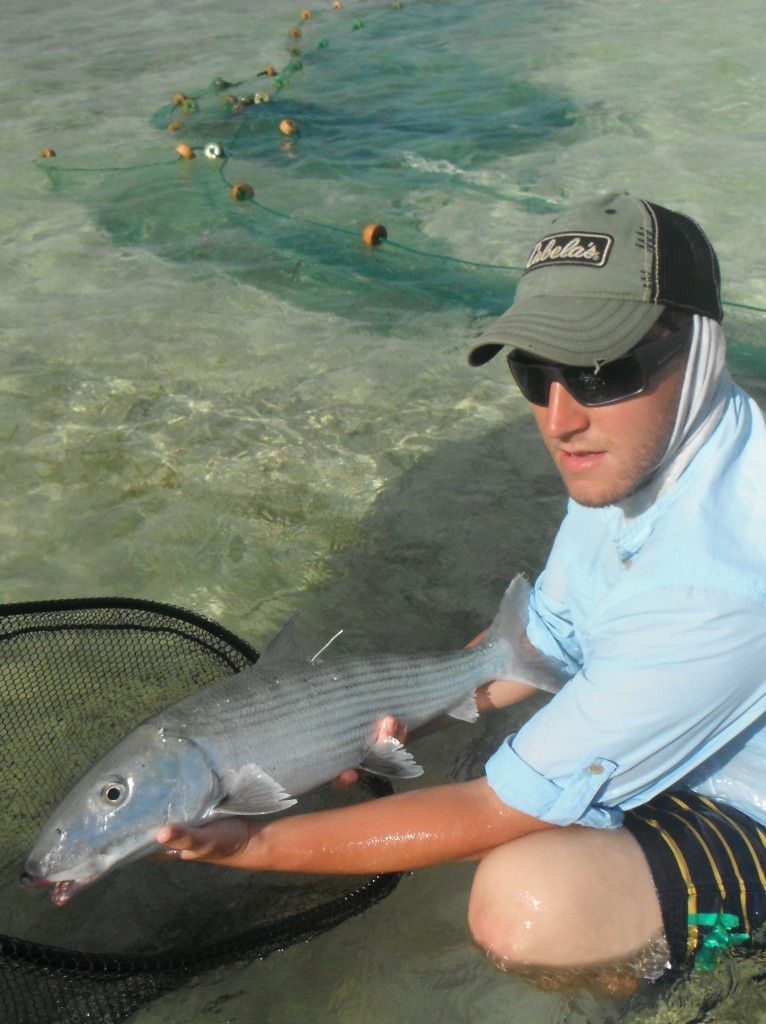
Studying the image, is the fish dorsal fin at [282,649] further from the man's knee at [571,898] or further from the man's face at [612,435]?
the man's face at [612,435]

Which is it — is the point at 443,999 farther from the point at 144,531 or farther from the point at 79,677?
the point at 144,531

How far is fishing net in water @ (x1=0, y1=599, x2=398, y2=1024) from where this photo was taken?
8.98 feet

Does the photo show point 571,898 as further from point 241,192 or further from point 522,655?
point 241,192

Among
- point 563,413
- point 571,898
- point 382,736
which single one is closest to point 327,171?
point 382,736

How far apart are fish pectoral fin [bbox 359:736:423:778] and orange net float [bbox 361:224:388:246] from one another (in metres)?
5.69

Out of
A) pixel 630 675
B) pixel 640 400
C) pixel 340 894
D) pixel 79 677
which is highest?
pixel 640 400

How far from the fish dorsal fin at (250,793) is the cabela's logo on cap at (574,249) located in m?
1.69

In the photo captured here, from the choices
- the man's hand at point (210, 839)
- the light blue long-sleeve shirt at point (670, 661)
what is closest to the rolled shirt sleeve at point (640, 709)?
the light blue long-sleeve shirt at point (670, 661)

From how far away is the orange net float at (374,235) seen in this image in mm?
8117

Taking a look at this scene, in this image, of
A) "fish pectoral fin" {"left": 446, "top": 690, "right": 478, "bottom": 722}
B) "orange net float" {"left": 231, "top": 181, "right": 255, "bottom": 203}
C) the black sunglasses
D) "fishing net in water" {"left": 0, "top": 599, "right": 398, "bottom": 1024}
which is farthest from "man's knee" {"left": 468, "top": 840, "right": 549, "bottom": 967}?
"orange net float" {"left": 231, "top": 181, "right": 255, "bottom": 203}

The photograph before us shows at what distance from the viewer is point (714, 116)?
1136 centimetres

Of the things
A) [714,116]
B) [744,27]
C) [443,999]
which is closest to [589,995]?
[443,999]

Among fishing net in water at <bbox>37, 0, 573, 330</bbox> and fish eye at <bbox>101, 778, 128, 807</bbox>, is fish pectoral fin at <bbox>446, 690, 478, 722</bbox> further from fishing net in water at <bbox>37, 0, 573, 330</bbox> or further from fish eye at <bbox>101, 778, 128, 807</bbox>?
fishing net in water at <bbox>37, 0, 573, 330</bbox>

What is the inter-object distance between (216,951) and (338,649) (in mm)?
1713
